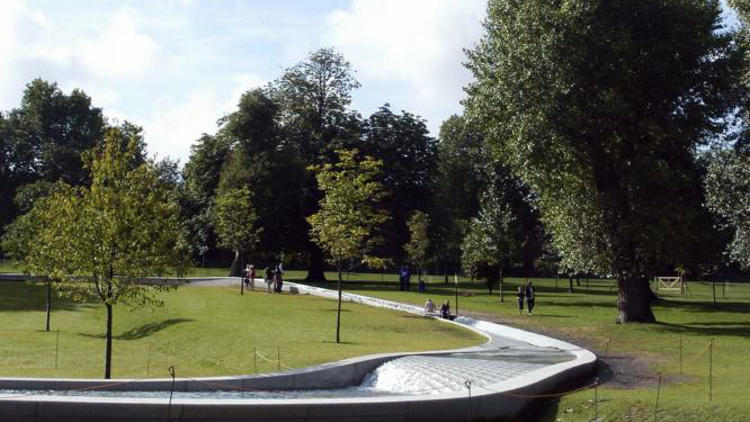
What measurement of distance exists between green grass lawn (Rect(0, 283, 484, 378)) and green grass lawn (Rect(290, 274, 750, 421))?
18.1 feet

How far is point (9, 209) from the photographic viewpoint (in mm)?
71938

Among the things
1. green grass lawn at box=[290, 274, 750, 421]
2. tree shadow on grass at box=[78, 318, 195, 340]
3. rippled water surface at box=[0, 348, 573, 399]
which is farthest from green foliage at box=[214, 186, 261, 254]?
rippled water surface at box=[0, 348, 573, 399]

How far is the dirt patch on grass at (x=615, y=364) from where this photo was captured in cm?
1903

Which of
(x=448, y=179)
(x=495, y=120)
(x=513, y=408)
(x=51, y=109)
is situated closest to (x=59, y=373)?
(x=513, y=408)

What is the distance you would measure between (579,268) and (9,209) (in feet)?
189

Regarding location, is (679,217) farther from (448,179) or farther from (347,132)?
(448,179)

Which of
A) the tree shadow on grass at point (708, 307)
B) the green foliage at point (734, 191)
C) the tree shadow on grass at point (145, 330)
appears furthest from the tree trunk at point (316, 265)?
the green foliage at point (734, 191)

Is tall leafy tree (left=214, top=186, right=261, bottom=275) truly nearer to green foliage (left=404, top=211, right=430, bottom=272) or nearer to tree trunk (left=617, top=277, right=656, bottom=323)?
green foliage (left=404, top=211, right=430, bottom=272)

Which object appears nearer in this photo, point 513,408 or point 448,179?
point 513,408

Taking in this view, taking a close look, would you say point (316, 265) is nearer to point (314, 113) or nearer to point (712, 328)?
point (314, 113)

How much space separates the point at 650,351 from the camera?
2631 cm

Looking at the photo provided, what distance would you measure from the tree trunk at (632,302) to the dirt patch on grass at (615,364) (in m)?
2.77

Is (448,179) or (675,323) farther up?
(448,179)

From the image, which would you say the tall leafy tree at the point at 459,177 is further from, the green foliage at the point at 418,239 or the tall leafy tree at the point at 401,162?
the green foliage at the point at 418,239
